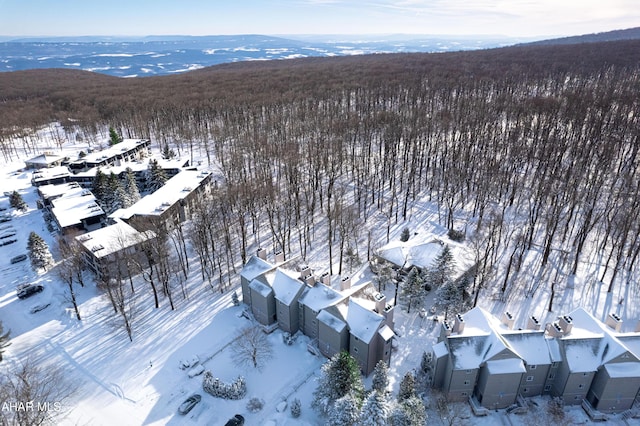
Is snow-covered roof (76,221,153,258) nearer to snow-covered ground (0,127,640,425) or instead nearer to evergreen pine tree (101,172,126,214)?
snow-covered ground (0,127,640,425)

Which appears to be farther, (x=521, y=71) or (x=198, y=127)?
(x=521, y=71)

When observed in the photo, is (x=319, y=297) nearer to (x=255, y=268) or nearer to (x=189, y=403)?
(x=255, y=268)

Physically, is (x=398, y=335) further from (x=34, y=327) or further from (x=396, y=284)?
(x=34, y=327)

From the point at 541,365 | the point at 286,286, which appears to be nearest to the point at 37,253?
the point at 286,286

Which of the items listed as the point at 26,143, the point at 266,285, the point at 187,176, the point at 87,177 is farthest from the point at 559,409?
the point at 26,143

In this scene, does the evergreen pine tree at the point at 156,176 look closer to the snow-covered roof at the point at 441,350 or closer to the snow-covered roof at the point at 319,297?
the snow-covered roof at the point at 319,297

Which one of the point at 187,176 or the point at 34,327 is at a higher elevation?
the point at 187,176
